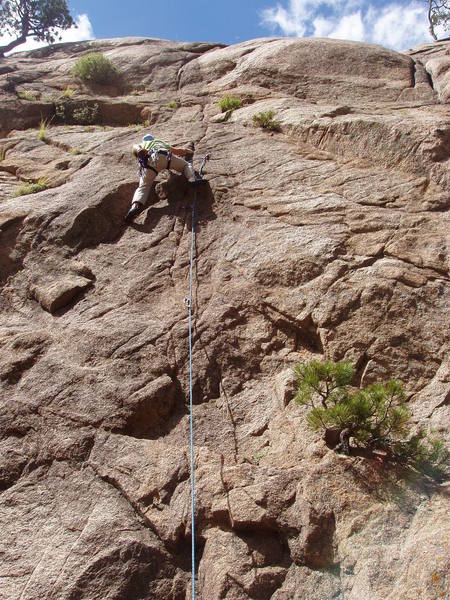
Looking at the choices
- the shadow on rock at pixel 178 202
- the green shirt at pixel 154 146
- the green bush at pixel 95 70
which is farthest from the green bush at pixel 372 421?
the green bush at pixel 95 70

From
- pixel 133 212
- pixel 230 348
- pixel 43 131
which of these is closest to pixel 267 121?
pixel 133 212

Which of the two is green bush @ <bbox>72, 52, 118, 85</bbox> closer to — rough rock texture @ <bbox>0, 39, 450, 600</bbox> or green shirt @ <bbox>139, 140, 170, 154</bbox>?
rough rock texture @ <bbox>0, 39, 450, 600</bbox>

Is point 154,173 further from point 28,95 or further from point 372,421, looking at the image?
point 28,95

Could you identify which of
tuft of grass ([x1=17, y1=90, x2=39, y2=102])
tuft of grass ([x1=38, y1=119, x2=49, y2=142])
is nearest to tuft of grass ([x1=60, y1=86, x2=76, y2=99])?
tuft of grass ([x1=17, y1=90, x2=39, y2=102])

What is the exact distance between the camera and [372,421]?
5.05 metres

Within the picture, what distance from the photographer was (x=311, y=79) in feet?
40.1

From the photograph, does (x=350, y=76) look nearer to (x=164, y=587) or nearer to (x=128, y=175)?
(x=128, y=175)

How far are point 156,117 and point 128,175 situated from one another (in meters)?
3.64

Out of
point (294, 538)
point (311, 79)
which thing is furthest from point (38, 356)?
point (311, 79)

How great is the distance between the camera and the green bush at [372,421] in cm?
489

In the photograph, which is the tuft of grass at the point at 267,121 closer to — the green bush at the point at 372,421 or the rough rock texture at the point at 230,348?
the rough rock texture at the point at 230,348

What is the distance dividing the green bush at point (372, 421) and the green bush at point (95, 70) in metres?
12.7

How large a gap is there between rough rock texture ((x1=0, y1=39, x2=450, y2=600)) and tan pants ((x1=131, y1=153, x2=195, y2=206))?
0.94ft

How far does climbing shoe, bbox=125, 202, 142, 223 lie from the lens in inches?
349
